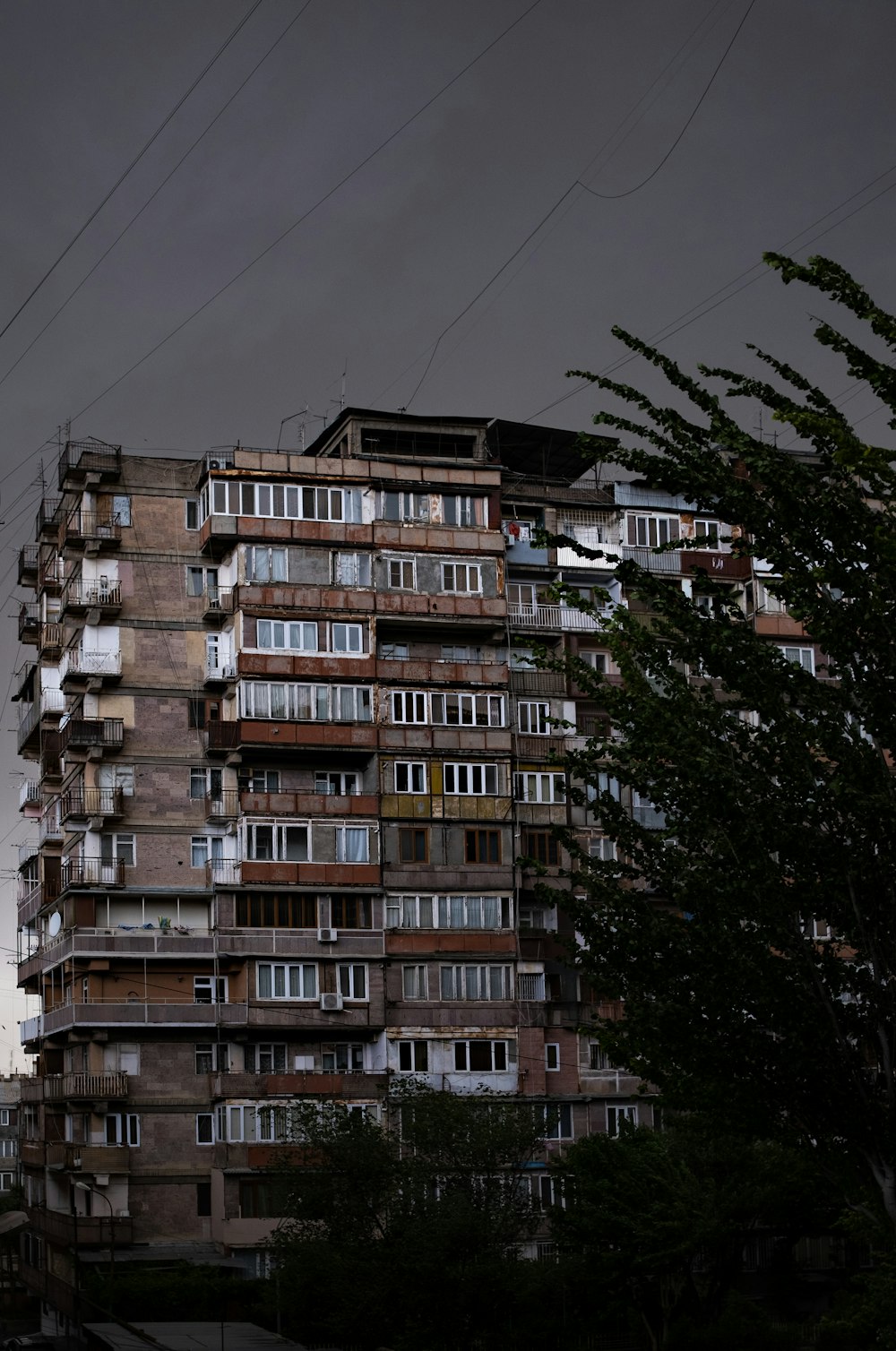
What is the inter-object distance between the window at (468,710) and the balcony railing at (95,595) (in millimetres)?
13210

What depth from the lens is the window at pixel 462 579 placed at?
234 ft

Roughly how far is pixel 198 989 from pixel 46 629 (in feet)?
58.9

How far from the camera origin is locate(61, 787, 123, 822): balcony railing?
67062 millimetres

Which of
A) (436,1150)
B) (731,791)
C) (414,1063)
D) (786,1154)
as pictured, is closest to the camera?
(731,791)

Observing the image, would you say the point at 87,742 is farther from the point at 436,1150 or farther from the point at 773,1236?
the point at 773,1236

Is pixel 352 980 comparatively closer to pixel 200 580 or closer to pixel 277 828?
pixel 277 828

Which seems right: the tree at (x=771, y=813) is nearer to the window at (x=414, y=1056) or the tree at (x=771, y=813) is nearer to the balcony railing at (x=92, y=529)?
the window at (x=414, y=1056)

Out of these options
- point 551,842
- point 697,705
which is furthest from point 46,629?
point 697,705

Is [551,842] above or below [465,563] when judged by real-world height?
below

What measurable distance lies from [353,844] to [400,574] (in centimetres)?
1107

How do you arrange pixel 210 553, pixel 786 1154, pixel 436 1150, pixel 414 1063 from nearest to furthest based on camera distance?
pixel 436 1150 → pixel 786 1154 → pixel 414 1063 → pixel 210 553

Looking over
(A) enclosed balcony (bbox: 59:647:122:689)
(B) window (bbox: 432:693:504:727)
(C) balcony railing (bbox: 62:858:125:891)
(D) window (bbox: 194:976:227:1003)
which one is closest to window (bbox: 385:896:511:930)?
(D) window (bbox: 194:976:227:1003)

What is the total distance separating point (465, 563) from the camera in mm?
71688

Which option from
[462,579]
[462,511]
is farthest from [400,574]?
[462,511]
